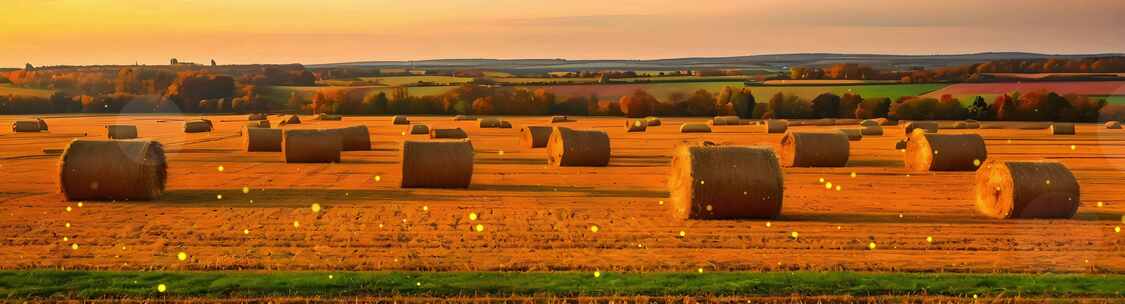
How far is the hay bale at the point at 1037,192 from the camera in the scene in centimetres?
1939

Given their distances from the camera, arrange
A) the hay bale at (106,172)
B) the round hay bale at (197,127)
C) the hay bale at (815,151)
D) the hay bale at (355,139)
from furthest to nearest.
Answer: the round hay bale at (197,127), the hay bale at (355,139), the hay bale at (815,151), the hay bale at (106,172)

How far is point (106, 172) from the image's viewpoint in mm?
21781

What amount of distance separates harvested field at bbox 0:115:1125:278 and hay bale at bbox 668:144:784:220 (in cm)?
32

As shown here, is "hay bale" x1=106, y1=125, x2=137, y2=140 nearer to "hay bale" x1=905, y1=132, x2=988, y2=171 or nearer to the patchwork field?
the patchwork field

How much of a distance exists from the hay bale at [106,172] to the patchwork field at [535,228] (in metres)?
0.37

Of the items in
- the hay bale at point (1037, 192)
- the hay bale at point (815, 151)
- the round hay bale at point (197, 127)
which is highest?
the hay bale at point (1037, 192)

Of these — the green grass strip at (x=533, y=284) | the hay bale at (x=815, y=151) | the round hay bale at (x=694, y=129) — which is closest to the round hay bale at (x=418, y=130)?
the round hay bale at (x=694, y=129)

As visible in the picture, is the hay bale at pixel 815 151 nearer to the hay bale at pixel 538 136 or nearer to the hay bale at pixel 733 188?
the hay bale at pixel 733 188

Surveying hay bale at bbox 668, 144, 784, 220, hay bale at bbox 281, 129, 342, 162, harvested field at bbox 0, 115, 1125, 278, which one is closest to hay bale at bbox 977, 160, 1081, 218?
harvested field at bbox 0, 115, 1125, 278

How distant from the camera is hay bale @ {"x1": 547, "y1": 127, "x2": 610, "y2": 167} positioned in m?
31.8

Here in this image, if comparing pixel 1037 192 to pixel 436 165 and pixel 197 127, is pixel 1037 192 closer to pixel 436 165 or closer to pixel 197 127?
pixel 436 165

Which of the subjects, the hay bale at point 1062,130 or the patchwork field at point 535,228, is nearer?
the patchwork field at point 535,228

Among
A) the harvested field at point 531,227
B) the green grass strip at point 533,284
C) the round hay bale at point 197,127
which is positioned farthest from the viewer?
the round hay bale at point 197,127

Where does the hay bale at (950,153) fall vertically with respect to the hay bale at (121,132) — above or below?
above
